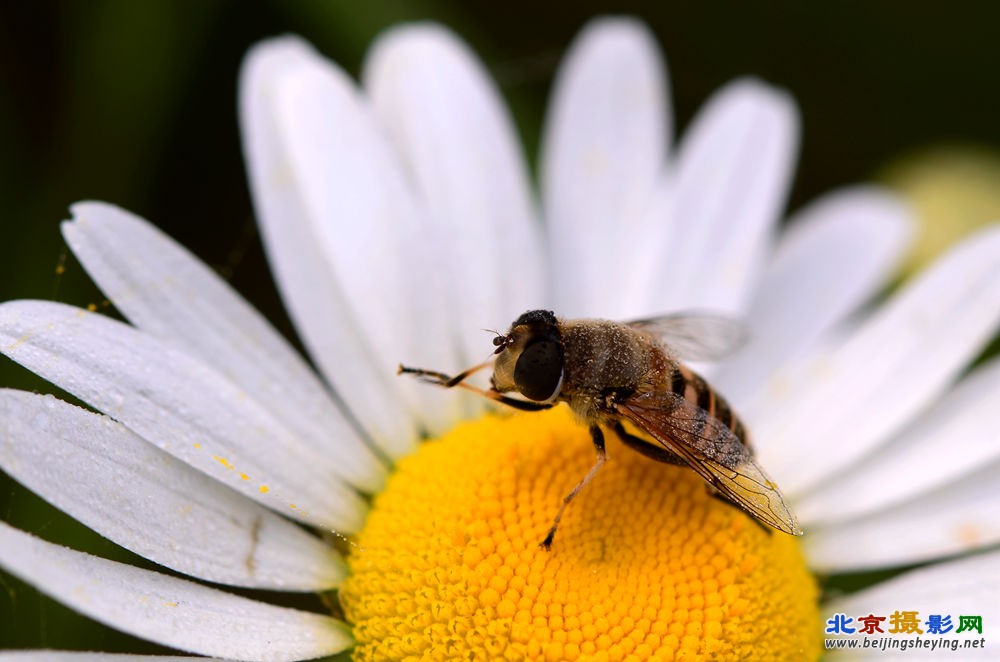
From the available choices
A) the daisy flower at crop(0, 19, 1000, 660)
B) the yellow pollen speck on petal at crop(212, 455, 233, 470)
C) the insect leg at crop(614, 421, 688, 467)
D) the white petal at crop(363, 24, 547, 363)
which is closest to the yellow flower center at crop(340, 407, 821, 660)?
the daisy flower at crop(0, 19, 1000, 660)

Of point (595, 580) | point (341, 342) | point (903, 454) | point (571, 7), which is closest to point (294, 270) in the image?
point (341, 342)

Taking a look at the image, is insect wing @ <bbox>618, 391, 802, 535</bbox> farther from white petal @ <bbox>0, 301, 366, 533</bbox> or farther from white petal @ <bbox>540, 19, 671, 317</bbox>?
white petal @ <bbox>540, 19, 671, 317</bbox>

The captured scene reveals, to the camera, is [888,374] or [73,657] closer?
[73,657]

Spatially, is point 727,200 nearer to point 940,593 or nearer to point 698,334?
point 698,334

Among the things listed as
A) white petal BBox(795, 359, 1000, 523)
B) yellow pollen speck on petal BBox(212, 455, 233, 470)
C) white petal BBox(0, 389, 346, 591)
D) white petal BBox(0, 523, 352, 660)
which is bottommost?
white petal BBox(0, 523, 352, 660)

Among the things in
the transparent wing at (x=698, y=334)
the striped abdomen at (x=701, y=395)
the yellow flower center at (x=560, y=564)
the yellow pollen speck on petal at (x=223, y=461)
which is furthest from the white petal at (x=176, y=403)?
the transparent wing at (x=698, y=334)

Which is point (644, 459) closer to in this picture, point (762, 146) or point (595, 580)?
point (595, 580)

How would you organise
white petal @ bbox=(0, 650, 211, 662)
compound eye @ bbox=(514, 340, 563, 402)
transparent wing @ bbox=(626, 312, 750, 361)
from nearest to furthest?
white petal @ bbox=(0, 650, 211, 662) → compound eye @ bbox=(514, 340, 563, 402) → transparent wing @ bbox=(626, 312, 750, 361)

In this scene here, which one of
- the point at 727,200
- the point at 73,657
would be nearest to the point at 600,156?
the point at 727,200
